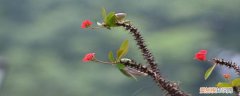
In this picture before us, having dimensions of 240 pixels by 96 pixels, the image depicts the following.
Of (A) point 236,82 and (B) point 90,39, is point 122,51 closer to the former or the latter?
(A) point 236,82

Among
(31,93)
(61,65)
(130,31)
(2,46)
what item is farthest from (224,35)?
(130,31)

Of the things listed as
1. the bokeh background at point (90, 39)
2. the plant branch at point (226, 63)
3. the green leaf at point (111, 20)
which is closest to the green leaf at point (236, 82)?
the plant branch at point (226, 63)

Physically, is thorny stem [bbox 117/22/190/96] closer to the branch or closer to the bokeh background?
the branch

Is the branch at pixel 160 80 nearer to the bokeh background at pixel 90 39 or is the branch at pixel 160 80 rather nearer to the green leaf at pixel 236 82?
the green leaf at pixel 236 82

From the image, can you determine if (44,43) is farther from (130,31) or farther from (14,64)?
(130,31)

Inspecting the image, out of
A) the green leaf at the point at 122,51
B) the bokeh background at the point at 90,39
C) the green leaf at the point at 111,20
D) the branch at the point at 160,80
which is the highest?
the bokeh background at the point at 90,39

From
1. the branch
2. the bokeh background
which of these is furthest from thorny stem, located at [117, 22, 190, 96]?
the bokeh background
